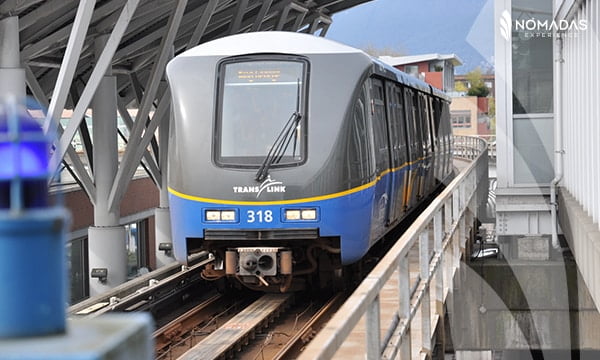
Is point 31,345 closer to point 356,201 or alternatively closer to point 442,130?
point 356,201

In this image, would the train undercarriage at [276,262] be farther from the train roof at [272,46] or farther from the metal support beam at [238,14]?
the metal support beam at [238,14]

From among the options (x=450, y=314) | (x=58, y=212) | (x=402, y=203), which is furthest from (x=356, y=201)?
(x=58, y=212)

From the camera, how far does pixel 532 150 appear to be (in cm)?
1980

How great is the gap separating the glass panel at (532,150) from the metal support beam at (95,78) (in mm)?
8375

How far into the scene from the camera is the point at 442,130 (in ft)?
79.8

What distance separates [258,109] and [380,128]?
7.38ft

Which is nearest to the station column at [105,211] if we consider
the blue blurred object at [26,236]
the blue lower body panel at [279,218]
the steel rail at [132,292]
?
the steel rail at [132,292]

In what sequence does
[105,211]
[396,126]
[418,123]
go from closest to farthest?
[396,126], [105,211], [418,123]

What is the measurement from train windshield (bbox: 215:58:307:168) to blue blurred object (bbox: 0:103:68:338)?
9732 millimetres

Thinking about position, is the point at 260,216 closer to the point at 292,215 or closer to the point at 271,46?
the point at 292,215

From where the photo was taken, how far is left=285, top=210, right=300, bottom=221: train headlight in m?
11.1

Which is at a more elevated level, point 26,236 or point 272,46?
point 272,46

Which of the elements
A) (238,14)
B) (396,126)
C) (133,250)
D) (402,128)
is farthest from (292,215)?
(133,250)

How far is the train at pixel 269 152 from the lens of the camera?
11.1 meters
